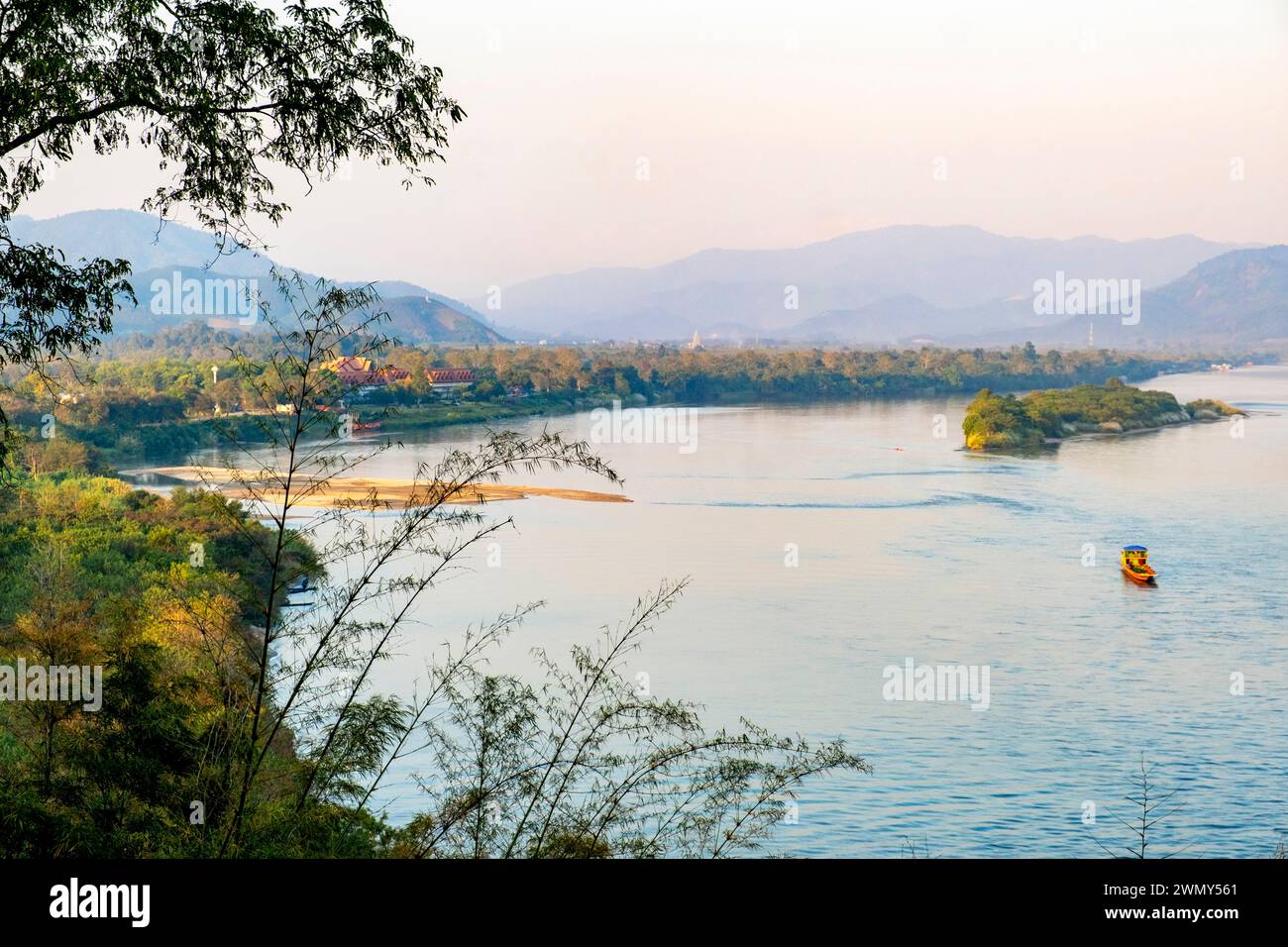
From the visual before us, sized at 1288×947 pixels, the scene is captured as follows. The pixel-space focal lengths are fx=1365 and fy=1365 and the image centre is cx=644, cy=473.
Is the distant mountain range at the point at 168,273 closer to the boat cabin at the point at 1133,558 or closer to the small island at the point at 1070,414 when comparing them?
the small island at the point at 1070,414

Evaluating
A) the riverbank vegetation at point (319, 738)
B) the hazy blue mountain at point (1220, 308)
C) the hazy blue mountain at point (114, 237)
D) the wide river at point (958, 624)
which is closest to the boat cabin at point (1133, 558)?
the wide river at point (958, 624)

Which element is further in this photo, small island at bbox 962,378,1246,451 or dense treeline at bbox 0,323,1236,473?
small island at bbox 962,378,1246,451

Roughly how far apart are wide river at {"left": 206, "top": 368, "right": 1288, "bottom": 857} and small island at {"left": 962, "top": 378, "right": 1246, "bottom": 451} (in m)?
4.56

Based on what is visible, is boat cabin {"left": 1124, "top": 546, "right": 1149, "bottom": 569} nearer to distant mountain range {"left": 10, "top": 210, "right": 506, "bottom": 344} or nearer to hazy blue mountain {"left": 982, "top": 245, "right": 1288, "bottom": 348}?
distant mountain range {"left": 10, "top": 210, "right": 506, "bottom": 344}

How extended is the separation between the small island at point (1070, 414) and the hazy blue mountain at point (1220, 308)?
6198 centimetres

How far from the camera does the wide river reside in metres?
8.77

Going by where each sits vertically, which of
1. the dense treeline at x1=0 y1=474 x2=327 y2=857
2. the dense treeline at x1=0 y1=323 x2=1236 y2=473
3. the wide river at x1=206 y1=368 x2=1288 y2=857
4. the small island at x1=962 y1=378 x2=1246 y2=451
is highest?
the dense treeline at x1=0 y1=323 x2=1236 y2=473

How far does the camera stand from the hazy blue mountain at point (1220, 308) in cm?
9525

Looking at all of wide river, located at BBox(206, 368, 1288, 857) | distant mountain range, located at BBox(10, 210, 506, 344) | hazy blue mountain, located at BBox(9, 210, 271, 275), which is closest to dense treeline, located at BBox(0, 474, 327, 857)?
wide river, located at BBox(206, 368, 1288, 857)

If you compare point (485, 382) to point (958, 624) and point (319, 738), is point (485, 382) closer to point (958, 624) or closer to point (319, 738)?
point (958, 624)

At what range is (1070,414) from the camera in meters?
34.6

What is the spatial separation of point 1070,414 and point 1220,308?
73931 mm

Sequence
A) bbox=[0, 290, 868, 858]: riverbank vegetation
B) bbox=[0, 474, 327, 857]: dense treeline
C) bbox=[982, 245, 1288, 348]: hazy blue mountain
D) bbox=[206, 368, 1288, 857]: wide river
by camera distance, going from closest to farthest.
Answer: bbox=[0, 290, 868, 858]: riverbank vegetation
bbox=[0, 474, 327, 857]: dense treeline
bbox=[206, 368, 1288, 857]: wide river
bbox=[982, 245, 1288, 348]: hazy blue mountain
